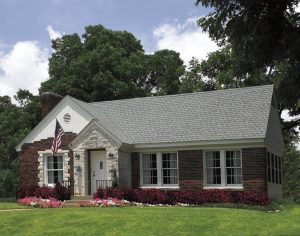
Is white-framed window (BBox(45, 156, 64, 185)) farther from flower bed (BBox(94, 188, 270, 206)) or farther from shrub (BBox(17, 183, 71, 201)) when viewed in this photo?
flower bed (BBox(94, 188, 270, 206))

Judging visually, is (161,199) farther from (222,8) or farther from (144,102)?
(222,8)

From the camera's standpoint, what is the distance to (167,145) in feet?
93.1

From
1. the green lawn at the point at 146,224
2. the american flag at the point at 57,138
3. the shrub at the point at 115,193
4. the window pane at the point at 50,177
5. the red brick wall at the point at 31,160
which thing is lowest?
the green lawn at the point at 146,224

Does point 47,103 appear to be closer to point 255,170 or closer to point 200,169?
point 200,169

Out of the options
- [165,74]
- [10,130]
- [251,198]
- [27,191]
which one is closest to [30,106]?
[10,130]

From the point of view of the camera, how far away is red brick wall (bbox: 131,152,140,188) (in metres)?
29.3

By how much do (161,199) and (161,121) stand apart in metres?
5.47

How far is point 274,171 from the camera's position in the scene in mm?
29656

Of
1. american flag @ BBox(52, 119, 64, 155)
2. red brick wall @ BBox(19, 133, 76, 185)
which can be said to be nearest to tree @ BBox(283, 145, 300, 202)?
red brick wall @ BBox(19, 133, 76, 185)

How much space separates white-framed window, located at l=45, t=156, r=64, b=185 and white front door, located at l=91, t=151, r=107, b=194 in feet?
7.12

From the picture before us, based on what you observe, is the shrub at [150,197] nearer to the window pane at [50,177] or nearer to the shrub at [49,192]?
the shrub at [49,192]

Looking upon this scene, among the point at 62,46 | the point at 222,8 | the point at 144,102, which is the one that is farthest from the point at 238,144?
the point at 62,46

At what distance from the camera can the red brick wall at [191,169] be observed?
27.8m

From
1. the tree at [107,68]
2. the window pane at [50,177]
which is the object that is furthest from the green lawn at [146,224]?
the tree at [107,68]
